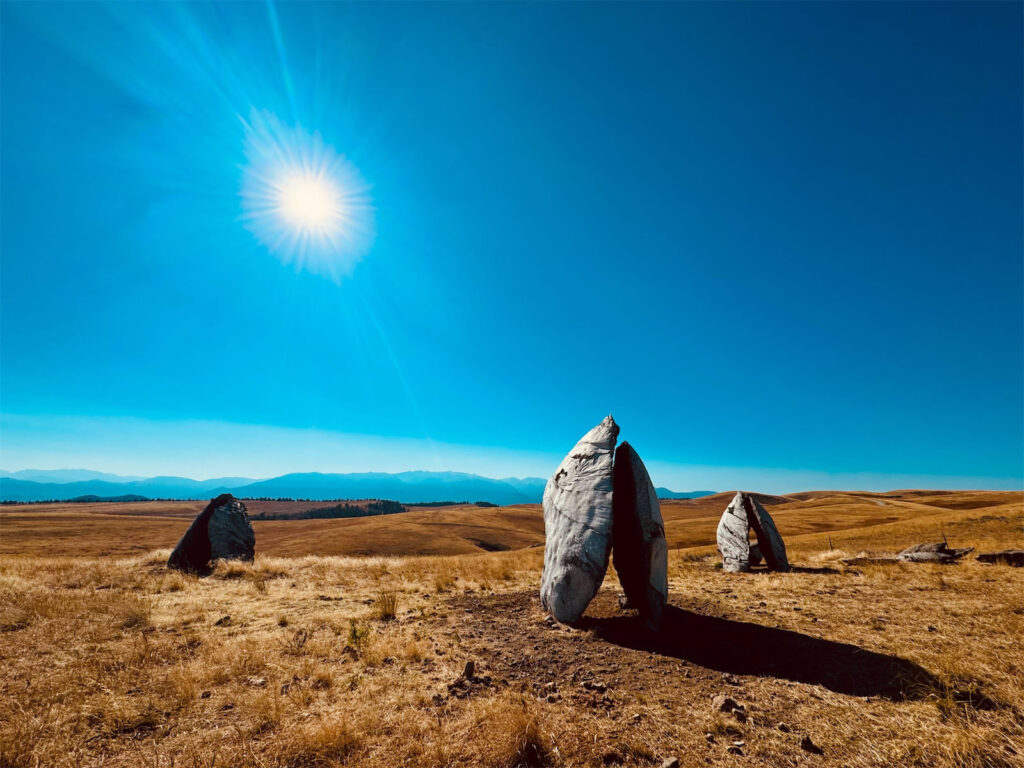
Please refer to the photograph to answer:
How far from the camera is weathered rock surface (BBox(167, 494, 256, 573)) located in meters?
15.2

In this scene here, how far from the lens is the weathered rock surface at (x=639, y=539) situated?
7.59m

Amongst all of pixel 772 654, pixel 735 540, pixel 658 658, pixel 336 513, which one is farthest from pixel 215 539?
pixel 336 513

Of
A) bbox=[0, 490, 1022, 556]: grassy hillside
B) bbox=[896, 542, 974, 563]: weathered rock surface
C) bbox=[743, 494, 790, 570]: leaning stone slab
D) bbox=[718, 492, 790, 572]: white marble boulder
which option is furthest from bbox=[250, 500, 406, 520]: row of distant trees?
Answer: bbox=[896, 542, 974, 563]: weathered rock surface

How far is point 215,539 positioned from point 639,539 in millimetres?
16851

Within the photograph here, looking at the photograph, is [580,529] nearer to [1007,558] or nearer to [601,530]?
[601,530]

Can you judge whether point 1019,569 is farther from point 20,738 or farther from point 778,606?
point 20,738

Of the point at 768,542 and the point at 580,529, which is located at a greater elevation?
the point at 580,529

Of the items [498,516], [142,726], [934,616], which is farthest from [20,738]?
[498,516]

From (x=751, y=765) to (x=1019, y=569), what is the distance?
14.3 metres

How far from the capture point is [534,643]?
687cm

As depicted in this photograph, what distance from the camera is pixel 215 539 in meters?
16.6

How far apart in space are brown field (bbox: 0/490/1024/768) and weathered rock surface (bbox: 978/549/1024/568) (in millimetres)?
1916

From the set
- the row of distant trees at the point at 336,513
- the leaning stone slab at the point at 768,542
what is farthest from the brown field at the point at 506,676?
the row of distant trees at the point at 336,513

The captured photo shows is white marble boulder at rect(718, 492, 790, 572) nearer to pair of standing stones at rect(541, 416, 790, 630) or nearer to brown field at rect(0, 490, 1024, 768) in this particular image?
brown field at rect(0, 490, 1024, 768)
